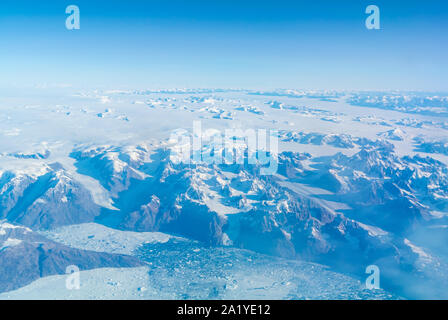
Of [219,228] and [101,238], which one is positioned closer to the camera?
[101,238]

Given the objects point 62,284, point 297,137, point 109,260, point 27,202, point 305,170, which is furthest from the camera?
point 297,137

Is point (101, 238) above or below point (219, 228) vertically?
below

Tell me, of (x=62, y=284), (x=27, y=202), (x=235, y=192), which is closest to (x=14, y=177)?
(x=27, y=202)

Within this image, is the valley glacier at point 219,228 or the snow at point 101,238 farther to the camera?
the snow at point 101,238

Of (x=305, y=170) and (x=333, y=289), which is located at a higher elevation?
(x=305, y=170)

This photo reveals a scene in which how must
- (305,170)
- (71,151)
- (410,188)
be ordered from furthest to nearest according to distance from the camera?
1. (71,151)
2. (305,170)
3. (410,188)

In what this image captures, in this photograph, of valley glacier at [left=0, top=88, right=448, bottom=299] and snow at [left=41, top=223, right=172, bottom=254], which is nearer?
valley glacier at [left=0, top=88, right=448, bottom=299]
